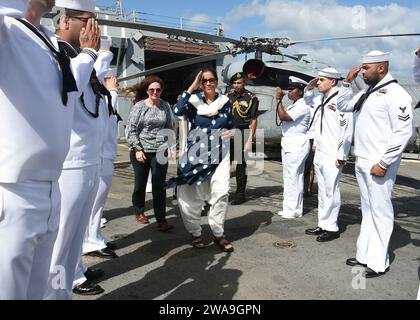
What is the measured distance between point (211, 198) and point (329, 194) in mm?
1628

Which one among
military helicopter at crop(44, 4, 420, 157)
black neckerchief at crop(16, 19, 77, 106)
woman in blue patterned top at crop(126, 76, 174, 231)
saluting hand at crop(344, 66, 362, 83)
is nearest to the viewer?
black neckerchief at crop(16, 19, 77, 106)

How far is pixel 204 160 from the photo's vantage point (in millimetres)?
4648

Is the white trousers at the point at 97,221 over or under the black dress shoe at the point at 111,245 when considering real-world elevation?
over

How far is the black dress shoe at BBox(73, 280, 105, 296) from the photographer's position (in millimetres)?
3438

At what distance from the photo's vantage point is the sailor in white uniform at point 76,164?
8.37 feet

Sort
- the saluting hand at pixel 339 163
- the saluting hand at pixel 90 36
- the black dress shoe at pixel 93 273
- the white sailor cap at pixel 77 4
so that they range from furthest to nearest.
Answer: the saluting hand at pixel 339 163
the black dress shoe at pixel 93 273
the white sailor cap at pixel 77 4
the saluting hand at pixel 90 36

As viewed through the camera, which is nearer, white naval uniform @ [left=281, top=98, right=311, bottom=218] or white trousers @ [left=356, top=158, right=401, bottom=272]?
white trousers @ [left=356, top=158, right=401, bottom=272]

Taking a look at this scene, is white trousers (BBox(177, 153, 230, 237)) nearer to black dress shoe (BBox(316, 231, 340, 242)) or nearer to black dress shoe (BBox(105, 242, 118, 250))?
black dress shoe (BBox(105, 242, 118, 250))

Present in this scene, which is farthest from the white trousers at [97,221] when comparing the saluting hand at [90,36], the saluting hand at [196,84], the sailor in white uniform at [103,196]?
the saluting hand at [90,36]

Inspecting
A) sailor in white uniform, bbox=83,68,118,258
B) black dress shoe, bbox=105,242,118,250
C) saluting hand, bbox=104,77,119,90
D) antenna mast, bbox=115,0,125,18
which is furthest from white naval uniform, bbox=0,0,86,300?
antenna mast, bbox=115,0,125,18

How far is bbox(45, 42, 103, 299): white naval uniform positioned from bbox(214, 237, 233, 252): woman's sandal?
81.2 inches

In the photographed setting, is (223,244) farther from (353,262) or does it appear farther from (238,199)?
(238,199)

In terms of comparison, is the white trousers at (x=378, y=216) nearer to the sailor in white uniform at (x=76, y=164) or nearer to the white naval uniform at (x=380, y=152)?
the white naval uniform at (x=380, y=152)
